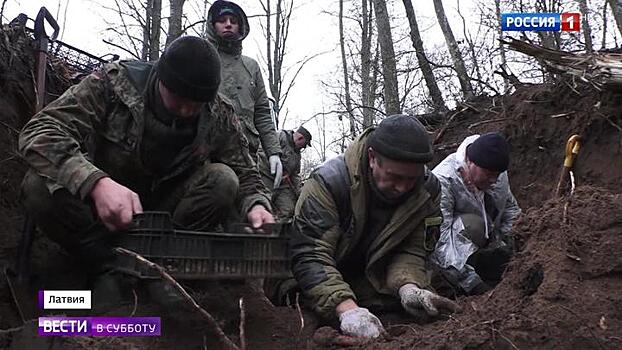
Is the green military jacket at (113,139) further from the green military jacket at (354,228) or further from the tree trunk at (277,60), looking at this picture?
the tree trunk at (277,60)

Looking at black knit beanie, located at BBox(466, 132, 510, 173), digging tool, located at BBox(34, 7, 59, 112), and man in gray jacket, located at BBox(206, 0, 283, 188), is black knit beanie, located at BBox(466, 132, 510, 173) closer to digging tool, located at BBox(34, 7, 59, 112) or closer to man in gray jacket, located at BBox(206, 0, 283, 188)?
man in gray jacket, located at BBox(206, 0, 283, 188)

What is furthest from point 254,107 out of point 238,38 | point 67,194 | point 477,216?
point 67,194

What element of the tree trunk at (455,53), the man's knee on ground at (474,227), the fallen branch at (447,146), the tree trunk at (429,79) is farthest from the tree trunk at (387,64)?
the man's knee on ground at (474,227)

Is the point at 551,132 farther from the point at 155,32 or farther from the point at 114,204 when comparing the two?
the point at 155,32

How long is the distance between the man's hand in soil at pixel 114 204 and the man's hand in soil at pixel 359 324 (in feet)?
3.28

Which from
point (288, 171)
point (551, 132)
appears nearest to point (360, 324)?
point (551, 132)

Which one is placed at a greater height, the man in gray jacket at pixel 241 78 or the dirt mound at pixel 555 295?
the man in gray jacket at pixel 241 78

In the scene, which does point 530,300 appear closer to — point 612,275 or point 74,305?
point 612,275

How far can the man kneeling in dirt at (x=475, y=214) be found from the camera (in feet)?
11.6

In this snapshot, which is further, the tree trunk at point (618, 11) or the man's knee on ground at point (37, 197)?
the tree trunk at point (618, 11)

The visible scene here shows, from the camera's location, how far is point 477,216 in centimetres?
382

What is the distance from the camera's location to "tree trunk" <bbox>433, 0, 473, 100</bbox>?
8.01 metres

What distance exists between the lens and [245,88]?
4.52 meters

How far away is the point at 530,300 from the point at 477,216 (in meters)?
1.79
